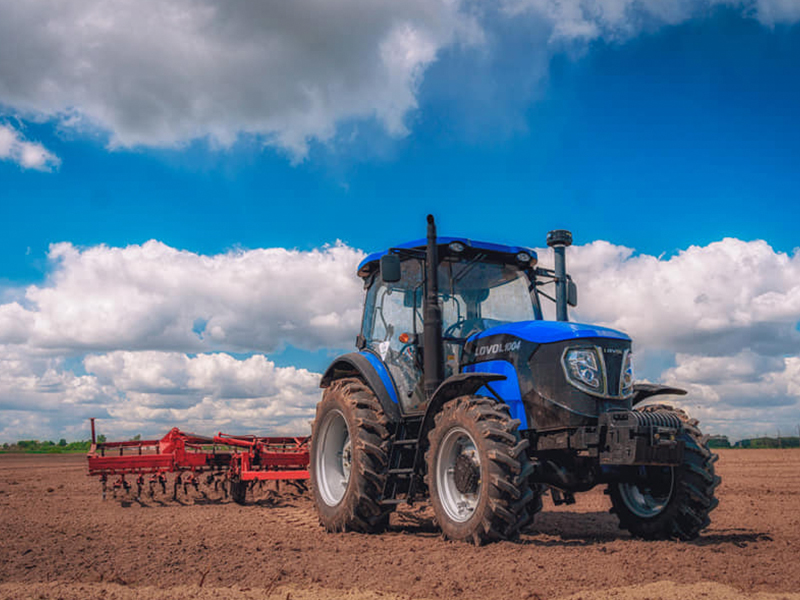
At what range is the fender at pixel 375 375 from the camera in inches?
309

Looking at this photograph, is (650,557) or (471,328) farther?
(471,328)

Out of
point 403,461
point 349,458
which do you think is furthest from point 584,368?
point 349,458

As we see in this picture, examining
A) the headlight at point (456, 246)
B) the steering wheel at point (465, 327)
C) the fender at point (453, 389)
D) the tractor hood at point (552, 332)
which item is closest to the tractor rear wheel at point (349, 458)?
the fender at point (453, 389)

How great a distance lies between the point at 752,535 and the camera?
23.4 ft

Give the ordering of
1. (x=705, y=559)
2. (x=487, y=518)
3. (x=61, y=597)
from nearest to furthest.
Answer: (x=61, y=597) < (x=705, y=559) < (x=487, y=518)

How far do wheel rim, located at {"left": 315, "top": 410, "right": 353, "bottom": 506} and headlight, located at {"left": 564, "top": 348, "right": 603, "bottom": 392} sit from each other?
10.6 ft

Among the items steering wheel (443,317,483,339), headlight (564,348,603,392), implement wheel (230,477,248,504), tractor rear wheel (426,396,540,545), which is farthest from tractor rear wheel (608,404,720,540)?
implement wheel (230,477,248,504)

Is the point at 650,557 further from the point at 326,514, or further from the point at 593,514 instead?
the point at 593,514

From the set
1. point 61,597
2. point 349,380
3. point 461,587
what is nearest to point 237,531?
point 349,380

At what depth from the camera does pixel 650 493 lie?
7324mm

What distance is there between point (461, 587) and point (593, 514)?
573cm

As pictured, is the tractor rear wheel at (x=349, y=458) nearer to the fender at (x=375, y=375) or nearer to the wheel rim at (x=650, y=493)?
the fender at (x=375, y=375)

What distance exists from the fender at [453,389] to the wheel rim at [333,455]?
1948 millimetres

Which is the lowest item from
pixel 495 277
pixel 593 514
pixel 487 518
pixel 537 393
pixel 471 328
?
pixel 593 514
